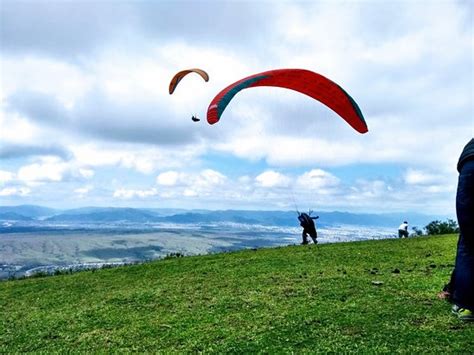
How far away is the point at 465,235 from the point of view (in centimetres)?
781

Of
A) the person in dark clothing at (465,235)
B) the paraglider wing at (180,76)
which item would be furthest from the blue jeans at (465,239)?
the paraglider wing at (180,76)

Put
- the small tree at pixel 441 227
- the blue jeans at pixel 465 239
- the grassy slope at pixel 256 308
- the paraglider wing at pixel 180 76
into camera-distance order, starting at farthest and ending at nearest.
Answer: the small tree at pixel 441 227 < the paraglider wing at pixel 180 76 < the grassy slope at pixel 256 308 < the blue jeans at pixel 465 239

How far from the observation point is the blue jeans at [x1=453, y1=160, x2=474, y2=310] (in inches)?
298

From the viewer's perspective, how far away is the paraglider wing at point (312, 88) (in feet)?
46.0

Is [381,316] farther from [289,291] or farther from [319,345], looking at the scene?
[289,291]

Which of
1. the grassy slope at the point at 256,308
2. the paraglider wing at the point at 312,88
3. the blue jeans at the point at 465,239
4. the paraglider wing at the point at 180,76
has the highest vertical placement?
the paraglider wing at the point at 180,76

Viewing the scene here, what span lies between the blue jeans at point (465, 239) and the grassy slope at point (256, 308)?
2.14ft

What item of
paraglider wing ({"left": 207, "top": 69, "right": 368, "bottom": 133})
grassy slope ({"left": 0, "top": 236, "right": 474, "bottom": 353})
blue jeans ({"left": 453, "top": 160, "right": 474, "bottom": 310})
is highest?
paraglider wing ({"left": 207, "top": 69, "right": 368, "bottom": 133})

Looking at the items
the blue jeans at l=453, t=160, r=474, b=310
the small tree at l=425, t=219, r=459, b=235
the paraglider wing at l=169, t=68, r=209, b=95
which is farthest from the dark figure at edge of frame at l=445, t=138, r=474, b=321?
the small tree at l=425, t=219, r=459, b=235

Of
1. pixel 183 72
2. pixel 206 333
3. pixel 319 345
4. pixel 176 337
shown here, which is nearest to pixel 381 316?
pixel 319 345

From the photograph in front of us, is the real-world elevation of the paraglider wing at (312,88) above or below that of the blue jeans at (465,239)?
above

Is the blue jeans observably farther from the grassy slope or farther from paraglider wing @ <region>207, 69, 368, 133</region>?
paraglider wing @ <region>207, 69, 368, 133</region>

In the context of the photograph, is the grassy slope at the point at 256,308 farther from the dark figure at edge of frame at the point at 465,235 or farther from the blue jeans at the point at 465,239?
the blue jeans at the point at 465,239

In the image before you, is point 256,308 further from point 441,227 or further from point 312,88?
point 441,227
